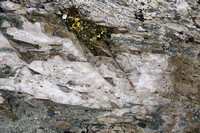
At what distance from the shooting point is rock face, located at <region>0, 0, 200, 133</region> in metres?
2.84

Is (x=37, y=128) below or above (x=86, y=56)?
below

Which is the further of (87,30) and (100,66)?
(100,66)

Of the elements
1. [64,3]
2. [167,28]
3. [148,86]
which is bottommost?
[148,86]

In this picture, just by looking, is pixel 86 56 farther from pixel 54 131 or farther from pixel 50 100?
pixel 54 131

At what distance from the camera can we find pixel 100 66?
10.2 ft

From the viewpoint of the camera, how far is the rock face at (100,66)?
9.30 feet

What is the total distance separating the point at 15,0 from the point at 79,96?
200 cm

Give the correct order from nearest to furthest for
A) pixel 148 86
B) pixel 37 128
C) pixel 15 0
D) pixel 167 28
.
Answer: pixel 15 0, pixel 167 28, pixel 148 86, pixel 37 128

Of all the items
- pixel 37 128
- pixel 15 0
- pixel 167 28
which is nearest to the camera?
pixel 15 0

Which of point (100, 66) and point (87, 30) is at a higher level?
point (87, 30)


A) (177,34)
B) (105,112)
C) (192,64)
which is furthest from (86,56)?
(192,64)

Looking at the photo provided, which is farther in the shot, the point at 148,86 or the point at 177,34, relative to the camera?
the point at 148,86

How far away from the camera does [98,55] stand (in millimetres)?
3090

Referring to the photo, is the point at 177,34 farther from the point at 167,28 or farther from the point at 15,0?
the point at 15,0
